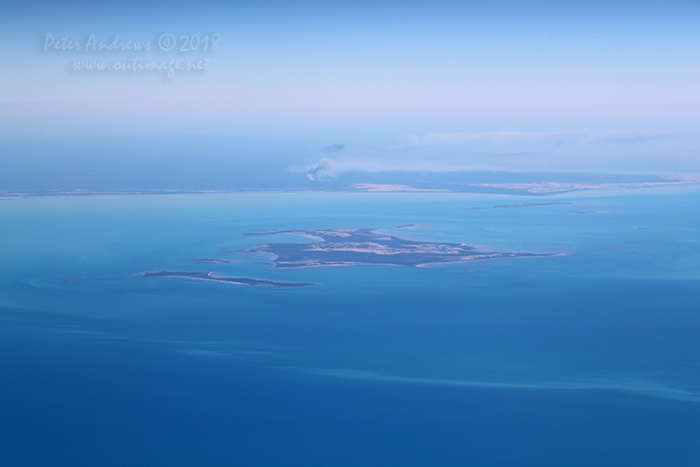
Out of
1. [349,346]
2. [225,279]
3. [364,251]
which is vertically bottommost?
[349,346]

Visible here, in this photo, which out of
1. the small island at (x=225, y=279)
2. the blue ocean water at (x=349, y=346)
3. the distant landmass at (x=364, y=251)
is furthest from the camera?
the distant landmass at (x=364, y=251)

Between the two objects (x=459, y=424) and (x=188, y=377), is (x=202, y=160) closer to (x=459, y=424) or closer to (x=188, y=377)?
(x=188, y=377)

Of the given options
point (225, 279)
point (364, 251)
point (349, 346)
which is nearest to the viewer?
point (349, 346)

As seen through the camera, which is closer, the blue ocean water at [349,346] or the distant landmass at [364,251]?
the blue ocean water at [349,346]

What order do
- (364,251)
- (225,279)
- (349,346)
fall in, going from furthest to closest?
(364,251)
(225,279)
(349,346)

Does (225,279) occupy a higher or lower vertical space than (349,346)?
higher
